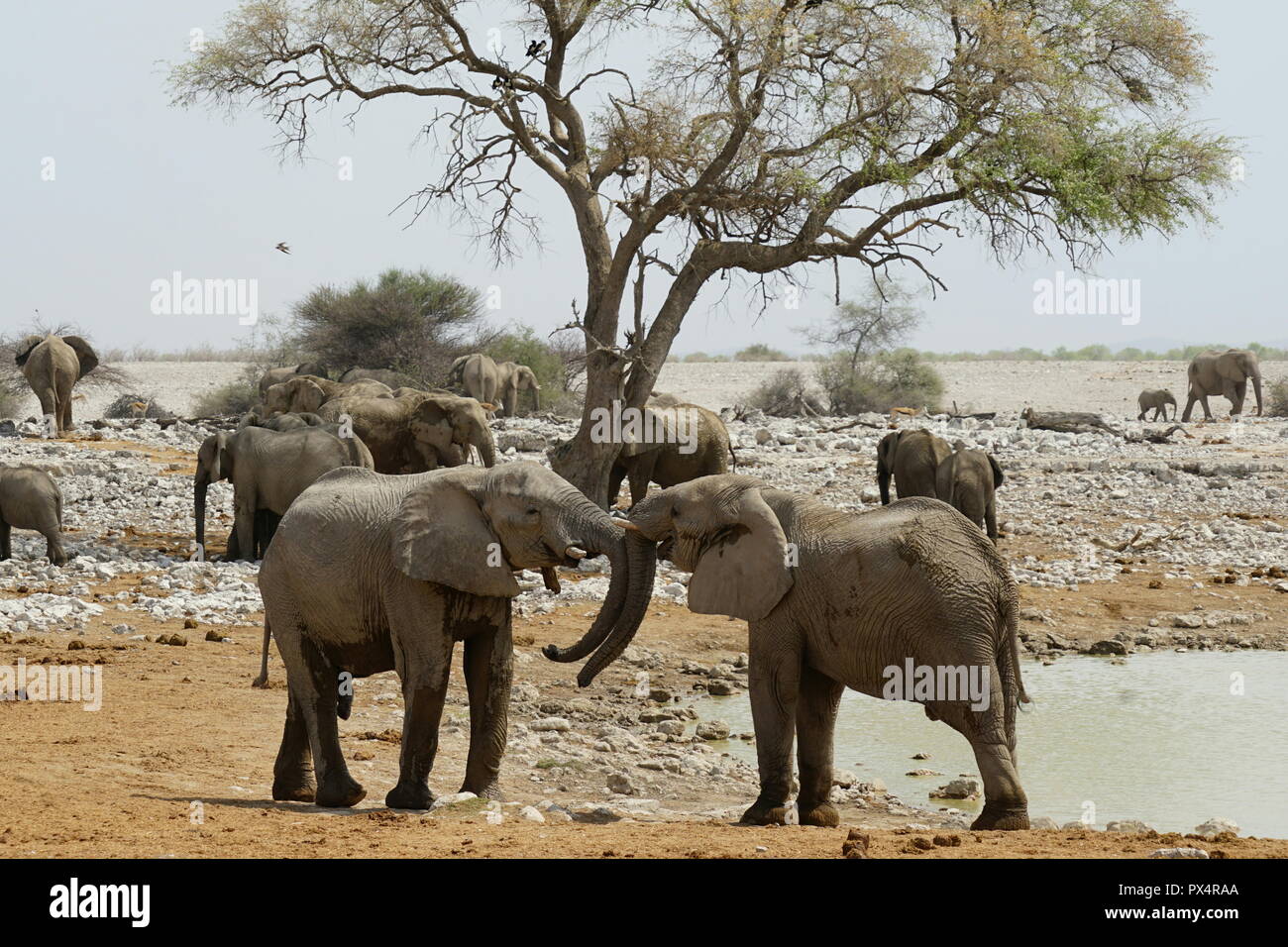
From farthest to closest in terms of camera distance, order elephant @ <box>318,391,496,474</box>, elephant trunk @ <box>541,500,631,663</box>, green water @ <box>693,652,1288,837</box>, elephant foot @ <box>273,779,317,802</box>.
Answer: elephant @ <box>318,391,496,474</box>, green water @ <box>693,652,1288,837</box>, elephant foot @ <box>273,779,317,802</box>, elephant trunk @ <box>541,500,631,663</box>

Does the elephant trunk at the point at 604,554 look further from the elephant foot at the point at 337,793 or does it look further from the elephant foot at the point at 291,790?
the elephant foot at the point at 291,790

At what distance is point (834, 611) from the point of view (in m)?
7.96

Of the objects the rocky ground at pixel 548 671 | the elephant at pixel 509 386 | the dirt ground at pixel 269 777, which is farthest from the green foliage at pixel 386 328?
the dirt ground at pixel 269 777

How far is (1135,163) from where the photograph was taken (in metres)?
18.9

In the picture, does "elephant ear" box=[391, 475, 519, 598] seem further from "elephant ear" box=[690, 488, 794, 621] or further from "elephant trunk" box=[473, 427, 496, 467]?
"elephant trunk" box=[473, 427, 496, 467]

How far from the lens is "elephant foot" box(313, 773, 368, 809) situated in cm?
790

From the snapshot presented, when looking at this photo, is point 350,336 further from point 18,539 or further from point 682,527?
point 682,527

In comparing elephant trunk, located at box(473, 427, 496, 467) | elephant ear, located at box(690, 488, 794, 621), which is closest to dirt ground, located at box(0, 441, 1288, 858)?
elephant ear, located at box(690, 488, 794, 621)

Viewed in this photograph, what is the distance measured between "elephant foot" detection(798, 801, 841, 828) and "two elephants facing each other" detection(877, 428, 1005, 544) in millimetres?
8679

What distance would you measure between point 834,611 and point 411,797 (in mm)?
2317

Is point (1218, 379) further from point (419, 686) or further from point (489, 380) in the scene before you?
point (419, 686)
